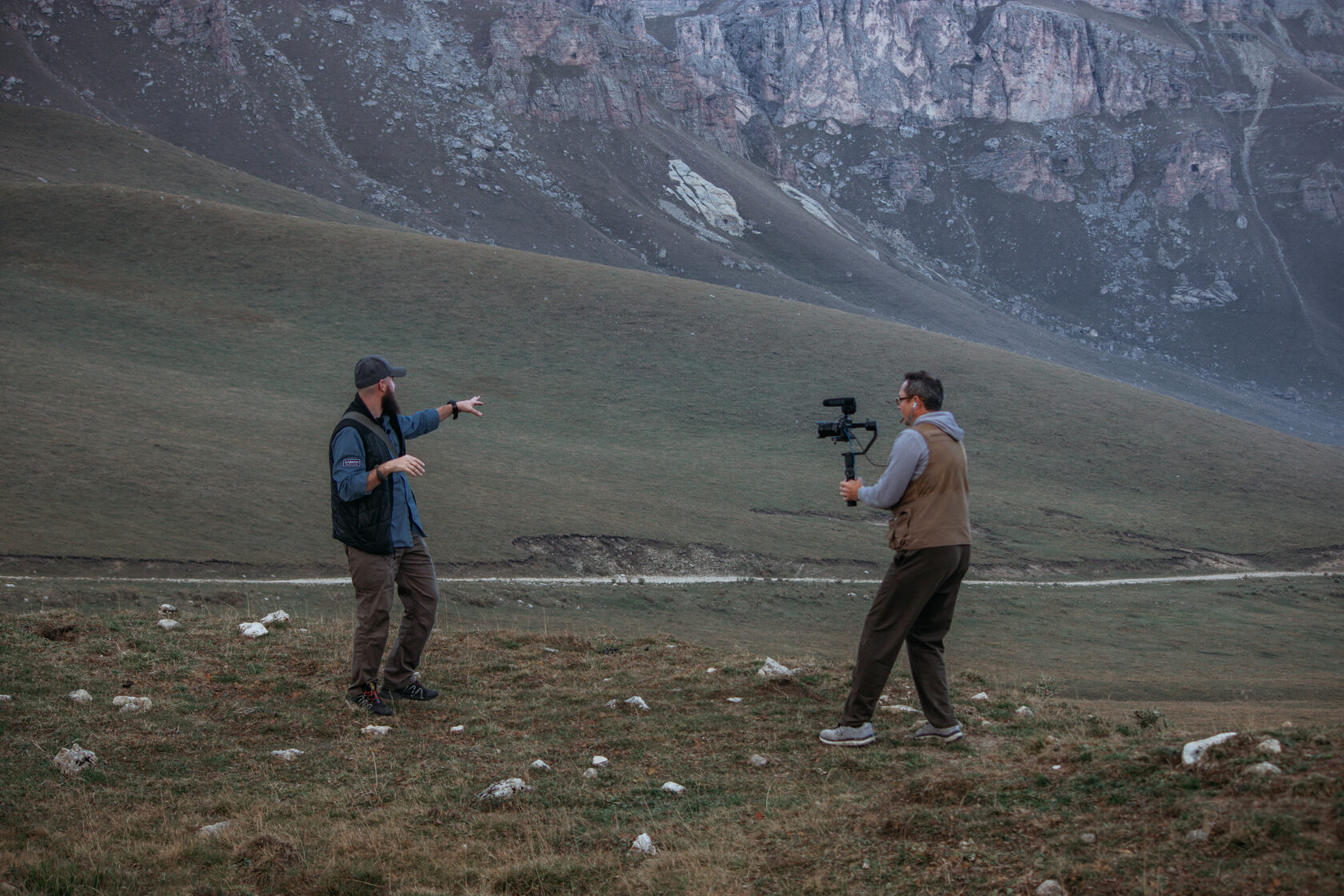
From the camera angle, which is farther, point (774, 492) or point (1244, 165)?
point (1244, 165)

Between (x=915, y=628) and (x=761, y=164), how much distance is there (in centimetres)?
19009

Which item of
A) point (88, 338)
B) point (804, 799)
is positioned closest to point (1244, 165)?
point (88, 338)

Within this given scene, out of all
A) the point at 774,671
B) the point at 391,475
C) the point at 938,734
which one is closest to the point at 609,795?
the point at 938,734

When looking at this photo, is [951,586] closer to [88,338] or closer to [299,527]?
[299,527]

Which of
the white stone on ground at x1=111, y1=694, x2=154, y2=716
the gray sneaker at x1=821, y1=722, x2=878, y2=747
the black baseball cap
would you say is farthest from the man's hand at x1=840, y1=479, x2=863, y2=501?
the white stone on ground at x1=111, y1=694, x2=154, y2=716

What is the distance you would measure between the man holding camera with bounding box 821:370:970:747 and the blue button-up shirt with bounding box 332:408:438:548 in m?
3.75

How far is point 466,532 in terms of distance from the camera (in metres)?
25.4

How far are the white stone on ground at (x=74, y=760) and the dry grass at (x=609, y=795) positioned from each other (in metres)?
0.09

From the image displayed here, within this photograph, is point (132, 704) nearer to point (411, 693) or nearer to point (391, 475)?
point (411, 693)

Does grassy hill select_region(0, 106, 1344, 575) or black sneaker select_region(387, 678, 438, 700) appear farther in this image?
grassy hill select_region(0, 106, 1344, 575)

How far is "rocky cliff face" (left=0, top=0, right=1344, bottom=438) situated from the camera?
122 meters

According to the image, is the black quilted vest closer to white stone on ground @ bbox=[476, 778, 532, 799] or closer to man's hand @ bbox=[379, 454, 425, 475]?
man's hand @ bbox=[379, 454, 425, 475]

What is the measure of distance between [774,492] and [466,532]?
13582mm

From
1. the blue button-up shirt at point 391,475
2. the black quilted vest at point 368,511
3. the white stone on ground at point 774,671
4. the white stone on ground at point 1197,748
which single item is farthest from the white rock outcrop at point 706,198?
the white stone on ground at point 1197,748
